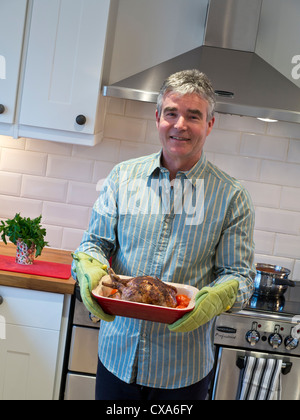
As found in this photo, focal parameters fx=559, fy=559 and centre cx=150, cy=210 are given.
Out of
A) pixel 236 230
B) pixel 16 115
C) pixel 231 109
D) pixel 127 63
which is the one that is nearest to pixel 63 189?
pixel 16 115

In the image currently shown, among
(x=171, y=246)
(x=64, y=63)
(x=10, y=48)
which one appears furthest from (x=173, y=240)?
(x=10, y=48)

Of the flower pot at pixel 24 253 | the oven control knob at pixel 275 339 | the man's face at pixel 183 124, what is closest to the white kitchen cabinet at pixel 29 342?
the flower pot at pixel 24 253

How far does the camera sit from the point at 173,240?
1.71 metres

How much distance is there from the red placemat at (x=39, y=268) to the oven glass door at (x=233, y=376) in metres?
0.76

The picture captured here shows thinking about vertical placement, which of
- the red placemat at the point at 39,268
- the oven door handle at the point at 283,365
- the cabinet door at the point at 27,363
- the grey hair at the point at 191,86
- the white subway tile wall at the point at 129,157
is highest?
the grey hair at the point at 191,86

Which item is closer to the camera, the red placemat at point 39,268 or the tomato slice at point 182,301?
the tomato slice at point 182,301

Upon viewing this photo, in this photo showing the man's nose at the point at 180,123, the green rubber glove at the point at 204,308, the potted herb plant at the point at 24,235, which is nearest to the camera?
the green rubber glove at the point at 204,308

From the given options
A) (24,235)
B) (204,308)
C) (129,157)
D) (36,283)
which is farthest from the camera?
(129,157)

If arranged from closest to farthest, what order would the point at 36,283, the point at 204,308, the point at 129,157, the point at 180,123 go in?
the point at 204,308 < the point at 180,123 < the point at 36,283 < the point at 129,157

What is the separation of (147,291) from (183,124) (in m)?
0.49

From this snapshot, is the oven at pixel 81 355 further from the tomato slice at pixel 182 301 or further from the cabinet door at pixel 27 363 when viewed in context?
the tomato slice at pixel 182 301

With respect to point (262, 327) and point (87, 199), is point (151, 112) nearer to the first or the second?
point (87, 199)

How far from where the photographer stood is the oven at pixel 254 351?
2367 millimetres

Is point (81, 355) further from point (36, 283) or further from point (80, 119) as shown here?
point (80, 119)
